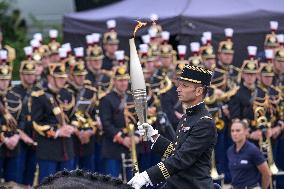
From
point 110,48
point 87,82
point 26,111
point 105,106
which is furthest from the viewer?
point 110,48

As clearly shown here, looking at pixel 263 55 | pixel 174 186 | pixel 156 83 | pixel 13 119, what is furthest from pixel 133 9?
pixel 174 186

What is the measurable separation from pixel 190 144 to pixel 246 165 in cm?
561

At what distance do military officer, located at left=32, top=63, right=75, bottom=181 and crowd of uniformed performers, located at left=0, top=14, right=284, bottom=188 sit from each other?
0.01 metres

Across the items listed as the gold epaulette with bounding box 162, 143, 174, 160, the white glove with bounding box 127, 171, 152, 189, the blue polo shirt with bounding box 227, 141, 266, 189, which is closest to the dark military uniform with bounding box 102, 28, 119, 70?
the blue polo shirt with bounding box 227, 141, 266, 189

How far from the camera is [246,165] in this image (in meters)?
12.9

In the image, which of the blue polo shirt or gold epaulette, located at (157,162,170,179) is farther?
the blue polo shirt

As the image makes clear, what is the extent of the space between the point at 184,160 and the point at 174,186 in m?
0.27

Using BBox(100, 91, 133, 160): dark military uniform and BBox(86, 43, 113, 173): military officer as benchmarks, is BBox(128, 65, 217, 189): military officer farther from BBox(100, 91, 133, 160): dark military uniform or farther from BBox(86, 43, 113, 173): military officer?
BBox(86, 43, 113, 173): military officer

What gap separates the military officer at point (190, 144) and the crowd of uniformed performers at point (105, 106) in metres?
6.76

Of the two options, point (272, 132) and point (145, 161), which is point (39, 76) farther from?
point (272, 132)

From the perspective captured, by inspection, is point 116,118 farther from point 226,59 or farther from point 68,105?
point 226,59

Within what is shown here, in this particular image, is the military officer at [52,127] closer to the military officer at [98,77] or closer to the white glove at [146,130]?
the military officer at [98,77]

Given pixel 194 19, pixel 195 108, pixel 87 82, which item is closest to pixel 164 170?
pixel 195 108

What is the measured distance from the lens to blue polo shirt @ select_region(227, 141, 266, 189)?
12.9 metres
